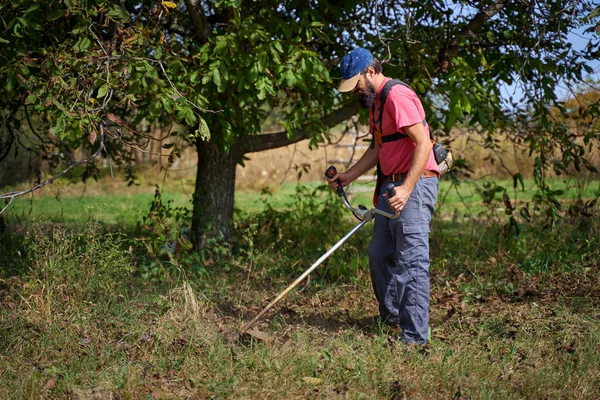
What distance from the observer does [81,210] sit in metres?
10.7

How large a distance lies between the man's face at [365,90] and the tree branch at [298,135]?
176 centimetres

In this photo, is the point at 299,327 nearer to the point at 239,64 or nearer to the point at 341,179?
the point at 341,179

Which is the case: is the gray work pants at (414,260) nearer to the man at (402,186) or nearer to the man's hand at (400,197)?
the man at (402,186)

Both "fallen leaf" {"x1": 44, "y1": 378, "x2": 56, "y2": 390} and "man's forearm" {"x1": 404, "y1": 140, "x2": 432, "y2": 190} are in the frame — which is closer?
"fallen leaf" {"x1": 44, "y1": 378, "x2": 56, "y2": 390}

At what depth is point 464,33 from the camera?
5742 mm

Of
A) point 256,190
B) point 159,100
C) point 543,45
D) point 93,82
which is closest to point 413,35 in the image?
point 543,45

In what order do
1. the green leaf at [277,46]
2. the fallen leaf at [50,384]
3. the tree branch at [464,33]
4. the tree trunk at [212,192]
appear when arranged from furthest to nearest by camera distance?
the tree trunk at [212,192], the tree branch at [464,33], the green leaf at [277,46], the fallen leaf at [50,384]

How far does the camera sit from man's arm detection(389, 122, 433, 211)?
13.0 feet

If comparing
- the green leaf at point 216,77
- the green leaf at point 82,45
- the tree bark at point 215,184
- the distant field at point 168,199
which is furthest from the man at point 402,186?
the distant field at point 168,199

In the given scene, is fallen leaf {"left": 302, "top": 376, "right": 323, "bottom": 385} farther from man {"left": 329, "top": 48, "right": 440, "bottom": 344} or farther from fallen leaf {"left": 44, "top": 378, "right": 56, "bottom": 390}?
fallen leaf {"left": 44, "top": 378, "right": 56, "bottom": 390}

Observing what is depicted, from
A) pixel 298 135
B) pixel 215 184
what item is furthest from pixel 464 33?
pixel 215 184

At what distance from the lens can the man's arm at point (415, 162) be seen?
396 centimetres

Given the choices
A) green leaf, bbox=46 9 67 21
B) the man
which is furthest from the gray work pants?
green leaf, bbox=46 9 67 21

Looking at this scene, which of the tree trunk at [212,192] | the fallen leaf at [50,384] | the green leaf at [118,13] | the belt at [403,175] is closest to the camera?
the fallen leaf at [50,384]
